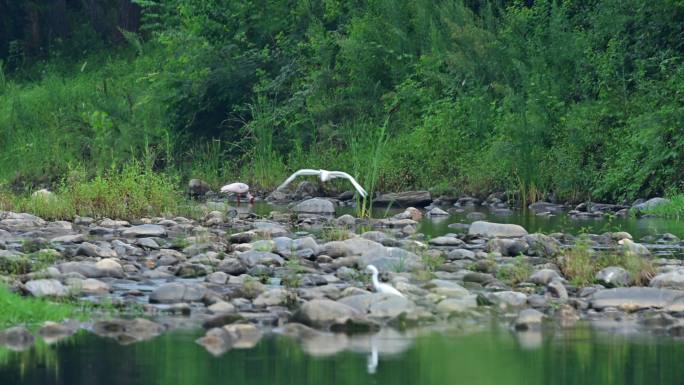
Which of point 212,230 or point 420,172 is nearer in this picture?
point 212,230

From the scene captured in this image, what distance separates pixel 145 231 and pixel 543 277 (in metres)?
4.84

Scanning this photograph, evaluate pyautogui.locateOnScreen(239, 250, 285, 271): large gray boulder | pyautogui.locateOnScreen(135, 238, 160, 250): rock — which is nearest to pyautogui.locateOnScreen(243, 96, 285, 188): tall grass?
pyautogui.locateOnScreen(135, 238, 160, 250): rock

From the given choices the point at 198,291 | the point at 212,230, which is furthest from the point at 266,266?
the point at 212,230

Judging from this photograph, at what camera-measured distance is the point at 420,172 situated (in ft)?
68.1

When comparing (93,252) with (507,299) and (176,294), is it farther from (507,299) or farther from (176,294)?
(507,299)

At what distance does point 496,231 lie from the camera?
1352cm

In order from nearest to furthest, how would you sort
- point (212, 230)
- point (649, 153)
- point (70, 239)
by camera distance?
point (70, 239), point (212, 230), point (649, 153)

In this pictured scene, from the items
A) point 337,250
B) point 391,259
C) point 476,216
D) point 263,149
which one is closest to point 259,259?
point 337,250

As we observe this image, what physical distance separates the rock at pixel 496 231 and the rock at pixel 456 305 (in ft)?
13.7

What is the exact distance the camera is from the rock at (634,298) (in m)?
8.99

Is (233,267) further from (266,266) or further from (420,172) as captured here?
(420,172)

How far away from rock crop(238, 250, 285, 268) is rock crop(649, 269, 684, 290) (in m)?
3.00

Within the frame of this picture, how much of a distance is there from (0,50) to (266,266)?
27.4 m

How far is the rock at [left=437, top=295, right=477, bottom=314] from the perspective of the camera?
8922mm
